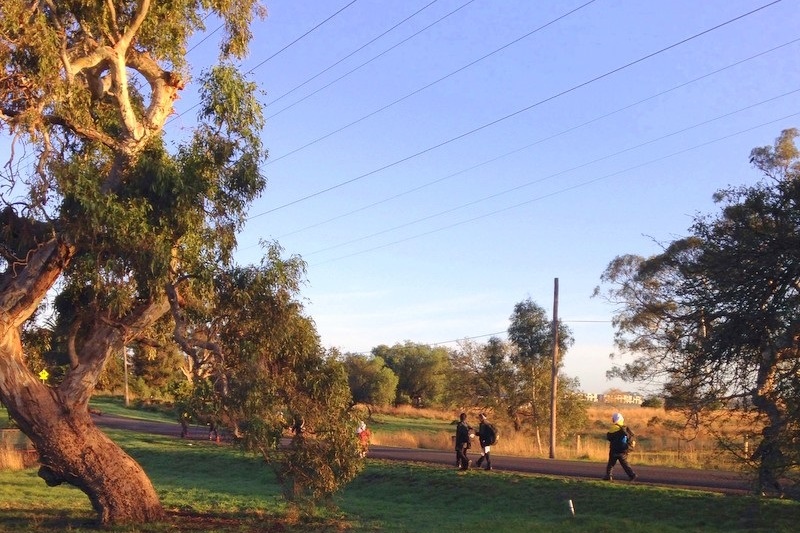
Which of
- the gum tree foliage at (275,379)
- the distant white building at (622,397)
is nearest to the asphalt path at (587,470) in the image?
the distant white building at (622,397)

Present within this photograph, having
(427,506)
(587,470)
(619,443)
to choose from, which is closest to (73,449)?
(427,506)

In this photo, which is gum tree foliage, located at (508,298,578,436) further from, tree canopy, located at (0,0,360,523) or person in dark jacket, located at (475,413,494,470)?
tree canopy, located at (0,0,360,523)

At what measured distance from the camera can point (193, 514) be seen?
16.4m

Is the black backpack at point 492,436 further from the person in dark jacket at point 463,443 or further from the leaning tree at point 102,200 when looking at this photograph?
the leaning tree at point 102,200

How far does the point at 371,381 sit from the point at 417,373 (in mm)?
11019

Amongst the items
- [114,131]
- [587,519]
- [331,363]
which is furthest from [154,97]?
[587,519]

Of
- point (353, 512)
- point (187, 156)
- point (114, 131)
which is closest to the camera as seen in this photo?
point (187, 156)

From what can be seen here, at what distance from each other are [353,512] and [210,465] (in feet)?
40.2

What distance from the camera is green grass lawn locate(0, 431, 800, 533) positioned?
1577 cm

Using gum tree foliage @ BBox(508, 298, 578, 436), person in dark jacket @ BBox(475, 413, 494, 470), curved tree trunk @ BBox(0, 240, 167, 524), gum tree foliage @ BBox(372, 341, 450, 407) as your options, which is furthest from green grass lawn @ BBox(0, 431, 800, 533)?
gum tree foliage @ BBox(372, 341, 450, 407)

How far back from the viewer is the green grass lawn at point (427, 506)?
15.8m

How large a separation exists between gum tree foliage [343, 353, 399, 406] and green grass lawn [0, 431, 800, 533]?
5097 cm

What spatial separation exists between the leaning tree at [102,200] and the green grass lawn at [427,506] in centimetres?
203

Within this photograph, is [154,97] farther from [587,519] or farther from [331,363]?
[587,519]
